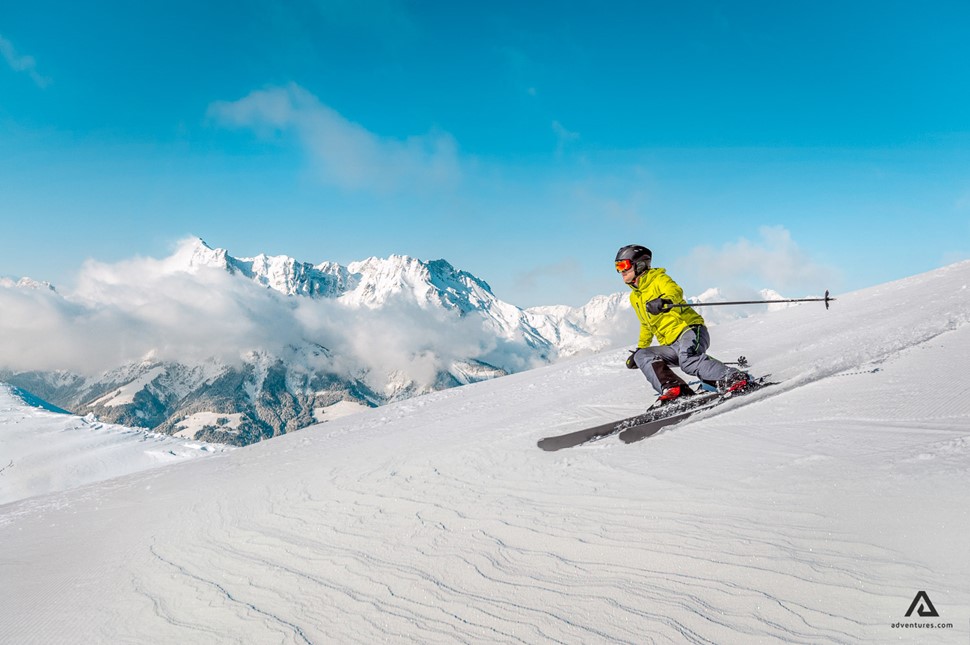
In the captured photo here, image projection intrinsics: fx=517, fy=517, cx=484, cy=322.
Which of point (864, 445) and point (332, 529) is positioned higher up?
point (864, 445)

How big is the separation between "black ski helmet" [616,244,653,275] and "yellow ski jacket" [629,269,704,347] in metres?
0.13

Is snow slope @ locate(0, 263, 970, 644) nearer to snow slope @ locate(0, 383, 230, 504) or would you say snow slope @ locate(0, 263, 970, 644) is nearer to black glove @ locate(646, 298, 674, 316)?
black glove @ locate(646, 298, 674, 316)

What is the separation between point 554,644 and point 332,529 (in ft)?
11.4

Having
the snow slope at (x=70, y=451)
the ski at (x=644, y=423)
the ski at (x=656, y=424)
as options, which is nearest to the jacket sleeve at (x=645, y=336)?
the ski at (x=644, y=423)

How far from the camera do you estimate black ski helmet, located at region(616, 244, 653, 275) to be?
9.05m

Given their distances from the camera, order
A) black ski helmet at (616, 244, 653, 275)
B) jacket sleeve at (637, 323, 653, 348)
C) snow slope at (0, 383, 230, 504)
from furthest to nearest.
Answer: snow slope at (0, 383, 230, 504)
jacket sleeve at (637, 323, 653, 348)
black ski helmet at (616, 244, 653, 275)

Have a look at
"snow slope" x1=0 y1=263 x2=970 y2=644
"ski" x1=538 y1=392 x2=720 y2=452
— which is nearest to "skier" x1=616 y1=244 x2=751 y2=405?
"ski" x1=538 y1=392 x2=720 y2=452

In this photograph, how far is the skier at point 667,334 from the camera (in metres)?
8.68

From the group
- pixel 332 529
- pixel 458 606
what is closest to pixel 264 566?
pixel 332 529

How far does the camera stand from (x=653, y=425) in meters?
7.88

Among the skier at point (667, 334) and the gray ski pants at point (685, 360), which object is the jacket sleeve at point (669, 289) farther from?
the gray ski pants at point (685, 360)

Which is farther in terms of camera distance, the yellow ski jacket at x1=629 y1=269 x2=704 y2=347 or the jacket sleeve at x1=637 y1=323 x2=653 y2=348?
the jacket sleeve at x1=637 y1=323 x2=653 y2=348

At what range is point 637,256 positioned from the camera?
357 inches

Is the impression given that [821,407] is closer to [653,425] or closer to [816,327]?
[653,425]
